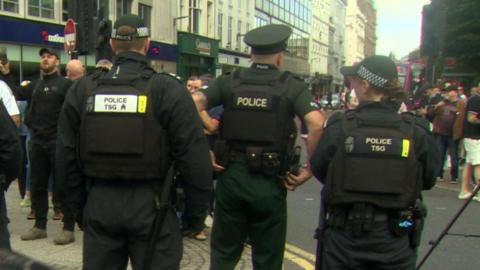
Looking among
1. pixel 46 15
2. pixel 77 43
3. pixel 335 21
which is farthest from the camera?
pixel 335 21

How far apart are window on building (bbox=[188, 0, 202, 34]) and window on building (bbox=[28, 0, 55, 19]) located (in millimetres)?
→ 14622

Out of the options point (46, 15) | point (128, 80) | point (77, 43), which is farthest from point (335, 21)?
point (128, 80)

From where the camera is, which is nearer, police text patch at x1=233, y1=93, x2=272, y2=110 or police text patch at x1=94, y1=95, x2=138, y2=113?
police text patch at x1=94, y1=95, x2=138, y2=113

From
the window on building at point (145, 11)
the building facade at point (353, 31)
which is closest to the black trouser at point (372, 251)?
the window on building at point (145, 11)

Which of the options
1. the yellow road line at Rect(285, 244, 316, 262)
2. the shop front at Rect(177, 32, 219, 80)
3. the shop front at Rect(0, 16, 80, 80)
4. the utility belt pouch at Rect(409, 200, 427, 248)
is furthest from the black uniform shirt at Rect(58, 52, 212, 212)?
the shop front at Rect(177, 32, 219, 80)

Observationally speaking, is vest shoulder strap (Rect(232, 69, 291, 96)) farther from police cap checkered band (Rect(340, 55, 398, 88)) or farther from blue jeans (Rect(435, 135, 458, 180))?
blue jeans (Rect(435, 135, 458, 180))

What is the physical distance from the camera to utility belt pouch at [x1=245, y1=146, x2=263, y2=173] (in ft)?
12.7

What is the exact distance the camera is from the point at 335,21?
10794 centimetres

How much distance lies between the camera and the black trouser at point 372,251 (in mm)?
3191

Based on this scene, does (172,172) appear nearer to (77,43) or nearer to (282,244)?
(282,244)

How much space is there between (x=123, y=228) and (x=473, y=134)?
7710 millimetres

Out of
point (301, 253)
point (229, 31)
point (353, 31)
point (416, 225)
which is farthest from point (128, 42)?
point (353, 31)

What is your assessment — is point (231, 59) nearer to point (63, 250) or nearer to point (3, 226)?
point (63, 250)

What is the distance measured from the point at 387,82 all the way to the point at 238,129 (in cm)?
110
